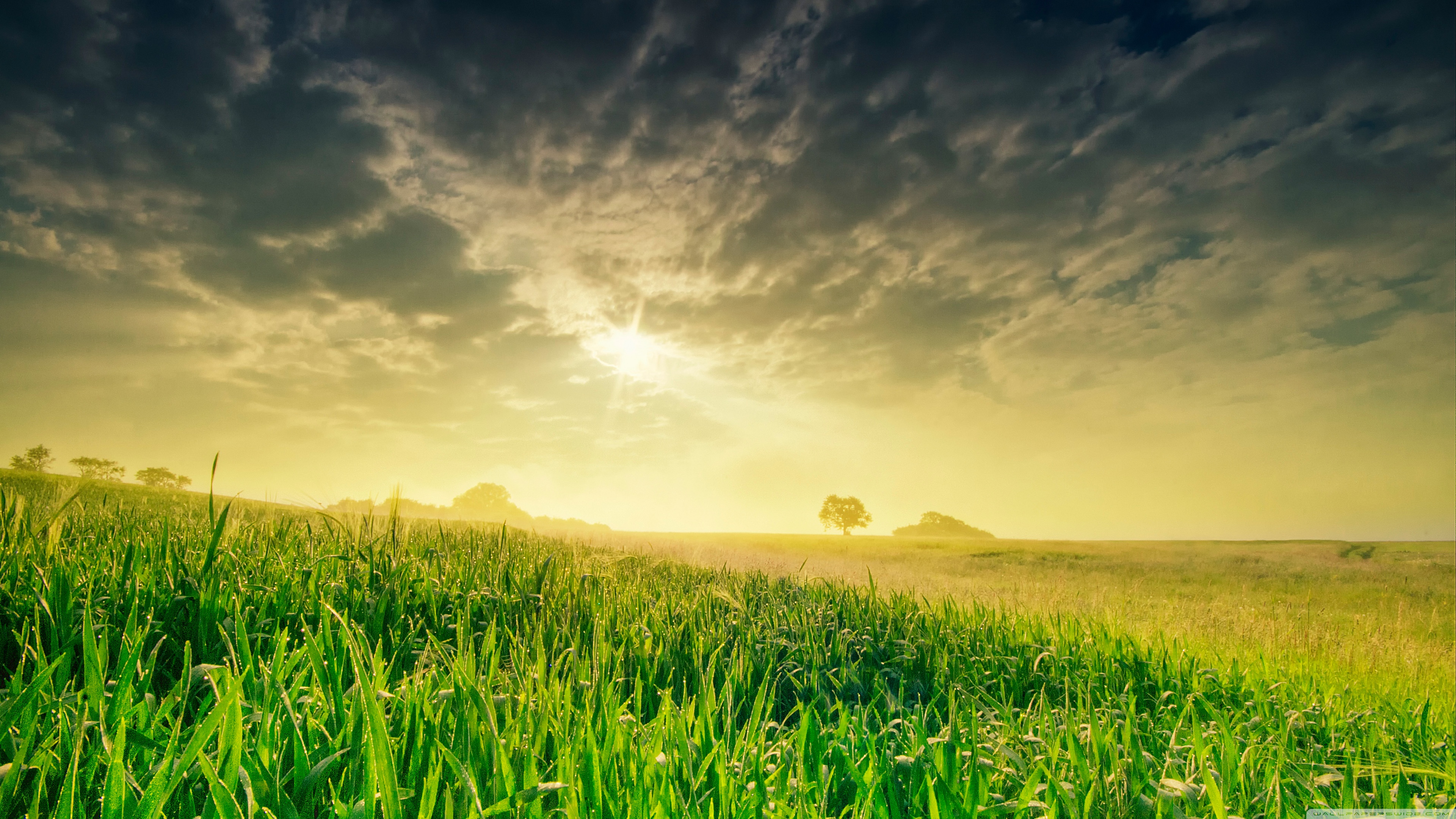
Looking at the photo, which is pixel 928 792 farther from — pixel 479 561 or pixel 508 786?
pixel 479 561

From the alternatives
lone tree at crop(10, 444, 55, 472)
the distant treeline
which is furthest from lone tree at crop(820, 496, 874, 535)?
lone tree at crop(10, 444, 55, 472)

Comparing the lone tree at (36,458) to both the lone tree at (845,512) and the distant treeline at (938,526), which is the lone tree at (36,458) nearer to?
the lone tree at (845,512)

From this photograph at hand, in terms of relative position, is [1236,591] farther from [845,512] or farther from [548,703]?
[845,512]

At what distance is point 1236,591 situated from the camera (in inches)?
784

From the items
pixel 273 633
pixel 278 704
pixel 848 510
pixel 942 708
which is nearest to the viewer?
pixel 278 704

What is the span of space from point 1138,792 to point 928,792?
81 cm

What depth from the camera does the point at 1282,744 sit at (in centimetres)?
279

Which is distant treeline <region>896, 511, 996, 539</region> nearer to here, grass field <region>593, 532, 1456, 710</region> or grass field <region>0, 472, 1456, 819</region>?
grass field <region>593, 532, 1456, 710</region>

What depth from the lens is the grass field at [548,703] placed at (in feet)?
5.31

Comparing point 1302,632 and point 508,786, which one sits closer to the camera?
point 508,786

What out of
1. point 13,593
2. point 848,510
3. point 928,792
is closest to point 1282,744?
point 928,792

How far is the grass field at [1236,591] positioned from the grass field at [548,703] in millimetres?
2259

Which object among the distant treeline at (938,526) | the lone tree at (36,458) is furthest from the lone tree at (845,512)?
the lone tree at (36,458)

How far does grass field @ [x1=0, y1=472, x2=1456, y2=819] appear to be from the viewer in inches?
63.7
